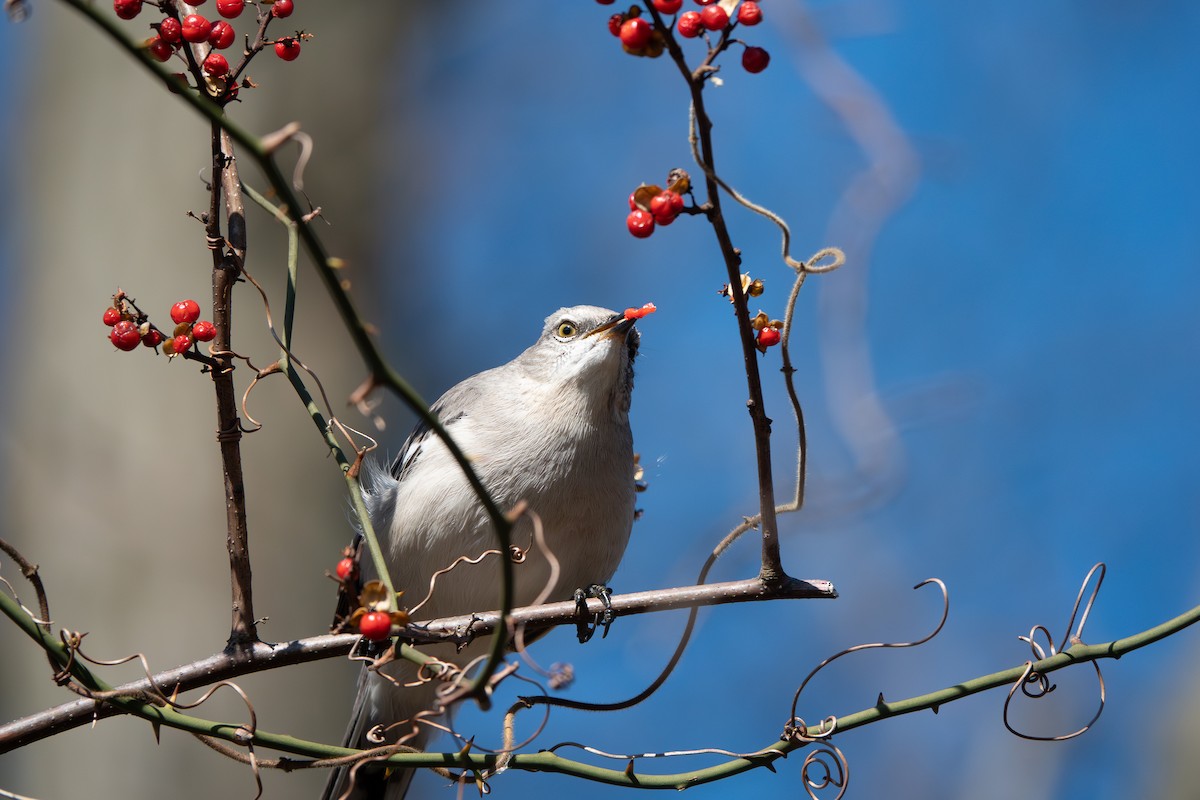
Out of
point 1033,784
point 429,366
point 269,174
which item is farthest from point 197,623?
point 1033,784

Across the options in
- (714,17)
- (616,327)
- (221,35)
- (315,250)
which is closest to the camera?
(315,250)

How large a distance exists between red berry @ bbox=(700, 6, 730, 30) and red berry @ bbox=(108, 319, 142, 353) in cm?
124

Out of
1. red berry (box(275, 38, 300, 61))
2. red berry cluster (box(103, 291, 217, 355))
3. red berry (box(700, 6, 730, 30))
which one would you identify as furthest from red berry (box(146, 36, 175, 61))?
red berry (box(700, 6, 730, 30))

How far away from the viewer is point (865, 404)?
3461 millimetres

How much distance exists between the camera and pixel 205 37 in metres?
1.97

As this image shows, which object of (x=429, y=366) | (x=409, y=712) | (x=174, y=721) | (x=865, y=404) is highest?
(x=429, y=366)

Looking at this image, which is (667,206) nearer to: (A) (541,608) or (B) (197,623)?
(A) (541,608)

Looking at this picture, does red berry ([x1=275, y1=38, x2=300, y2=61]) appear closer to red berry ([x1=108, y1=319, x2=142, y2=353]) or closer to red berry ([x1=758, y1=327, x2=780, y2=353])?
red berry ([x1=108, y1=319, x2=142, y2=353])

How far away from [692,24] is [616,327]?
2.52 meters

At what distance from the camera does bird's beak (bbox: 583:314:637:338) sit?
433 cm

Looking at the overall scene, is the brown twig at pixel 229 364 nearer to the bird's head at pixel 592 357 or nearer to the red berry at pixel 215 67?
the red berry at pixel 215 67

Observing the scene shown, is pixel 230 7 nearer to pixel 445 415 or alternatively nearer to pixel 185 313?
pixel 185 313

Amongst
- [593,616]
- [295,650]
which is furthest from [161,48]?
[593,616]

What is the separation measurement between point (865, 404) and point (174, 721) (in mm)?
2287
